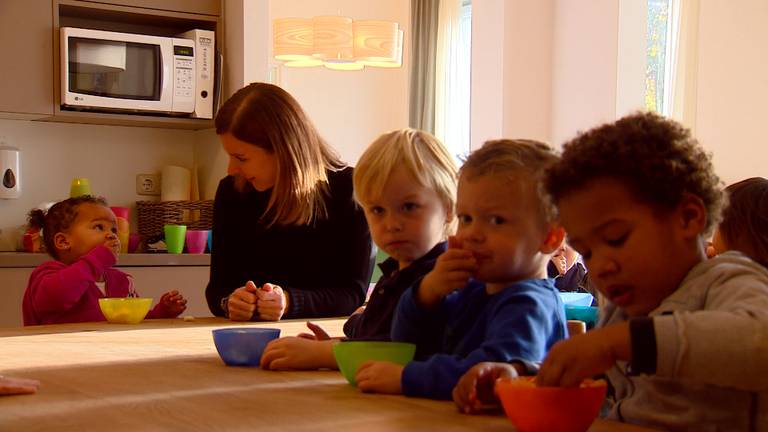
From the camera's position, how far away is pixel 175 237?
12.8 feet

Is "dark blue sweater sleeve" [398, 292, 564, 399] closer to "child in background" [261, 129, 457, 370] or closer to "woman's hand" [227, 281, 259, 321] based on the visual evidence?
"child in background" [261, 129, 457, 370]

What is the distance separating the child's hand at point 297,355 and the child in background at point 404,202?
0.04 metres

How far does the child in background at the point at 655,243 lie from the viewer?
0.90m

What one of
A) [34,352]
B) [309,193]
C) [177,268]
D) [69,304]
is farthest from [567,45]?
[34,352]

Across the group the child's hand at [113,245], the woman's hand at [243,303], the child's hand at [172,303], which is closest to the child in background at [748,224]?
the woman's hand at [243,303]

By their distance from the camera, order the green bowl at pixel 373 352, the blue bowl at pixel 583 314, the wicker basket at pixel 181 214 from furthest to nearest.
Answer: the wicker basket at pixel 181 214
the blue bowl at pixel 583 314
the green bowl at pixel 373 352

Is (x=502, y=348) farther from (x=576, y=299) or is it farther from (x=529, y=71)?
(x=529, y=71)

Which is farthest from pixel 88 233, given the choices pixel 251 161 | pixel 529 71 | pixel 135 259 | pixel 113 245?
pixel 529 71

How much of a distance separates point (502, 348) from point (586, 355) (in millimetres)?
209

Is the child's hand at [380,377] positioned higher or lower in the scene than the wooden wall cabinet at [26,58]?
lower

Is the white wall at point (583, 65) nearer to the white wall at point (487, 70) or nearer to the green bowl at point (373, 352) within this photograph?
the white wall at point (487, 70)

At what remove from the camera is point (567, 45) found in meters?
4.82

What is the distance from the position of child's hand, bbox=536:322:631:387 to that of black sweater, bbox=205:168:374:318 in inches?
57.3

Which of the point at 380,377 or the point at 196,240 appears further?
the point at 196,240
